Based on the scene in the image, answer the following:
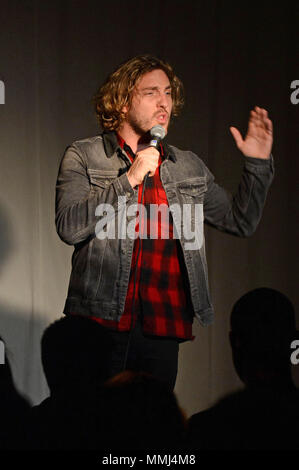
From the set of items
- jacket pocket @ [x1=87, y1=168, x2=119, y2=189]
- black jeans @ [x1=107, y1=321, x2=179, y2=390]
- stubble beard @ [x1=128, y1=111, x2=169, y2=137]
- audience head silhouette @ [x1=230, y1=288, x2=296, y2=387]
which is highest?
stubble beard @ [x1=128, y1=111, x2=169, y2=137]

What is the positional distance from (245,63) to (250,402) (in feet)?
7.13

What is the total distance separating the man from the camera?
6.26 feet

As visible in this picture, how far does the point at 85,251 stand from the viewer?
2.00 metres

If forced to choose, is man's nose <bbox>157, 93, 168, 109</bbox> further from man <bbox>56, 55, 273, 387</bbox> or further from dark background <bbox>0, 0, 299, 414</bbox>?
dark background <bbox>0, 0, 299, 414</bbox>

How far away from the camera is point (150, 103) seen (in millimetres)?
2086

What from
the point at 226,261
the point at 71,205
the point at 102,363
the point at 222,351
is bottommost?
the point at 222,351

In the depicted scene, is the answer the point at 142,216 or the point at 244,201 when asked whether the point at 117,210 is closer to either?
the point at 142,216

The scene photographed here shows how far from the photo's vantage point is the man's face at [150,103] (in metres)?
2.07

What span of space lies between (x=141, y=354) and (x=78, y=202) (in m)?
0.48

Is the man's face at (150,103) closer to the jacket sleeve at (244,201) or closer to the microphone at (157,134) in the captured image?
the microphone at (157,134)

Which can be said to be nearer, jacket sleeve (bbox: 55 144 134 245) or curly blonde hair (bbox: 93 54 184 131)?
jacket sleeve (bbox: 55 144 134 245)

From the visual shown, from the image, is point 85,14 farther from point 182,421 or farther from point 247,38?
point 182,421

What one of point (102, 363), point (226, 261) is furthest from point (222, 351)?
point (102, 363)

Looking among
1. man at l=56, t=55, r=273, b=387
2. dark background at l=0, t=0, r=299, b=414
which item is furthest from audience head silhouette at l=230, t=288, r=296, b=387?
man at l=56, t=55, r=273, b=387
